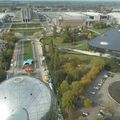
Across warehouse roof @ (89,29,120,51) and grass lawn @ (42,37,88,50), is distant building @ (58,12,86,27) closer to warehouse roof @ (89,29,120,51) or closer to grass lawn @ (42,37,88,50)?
grass lawn @ (42,37,88,50)

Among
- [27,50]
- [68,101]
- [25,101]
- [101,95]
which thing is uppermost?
[25,101]

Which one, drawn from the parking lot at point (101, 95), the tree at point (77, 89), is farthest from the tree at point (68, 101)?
the parking lot at point (101, 95)

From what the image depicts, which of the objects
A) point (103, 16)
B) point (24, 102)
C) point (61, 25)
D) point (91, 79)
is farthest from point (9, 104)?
point (103, 16)

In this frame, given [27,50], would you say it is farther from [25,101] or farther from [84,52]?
[25,101]

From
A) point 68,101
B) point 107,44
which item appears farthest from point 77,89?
point 107,44

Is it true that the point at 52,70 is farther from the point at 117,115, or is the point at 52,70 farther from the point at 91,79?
the point at 117,115

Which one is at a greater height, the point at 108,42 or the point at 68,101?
the point at 108,42

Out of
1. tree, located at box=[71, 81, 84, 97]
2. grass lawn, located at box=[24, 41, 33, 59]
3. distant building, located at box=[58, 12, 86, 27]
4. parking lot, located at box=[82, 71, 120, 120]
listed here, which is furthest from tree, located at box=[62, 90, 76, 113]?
distant building, located at box=[58, 12, 86, 27]
